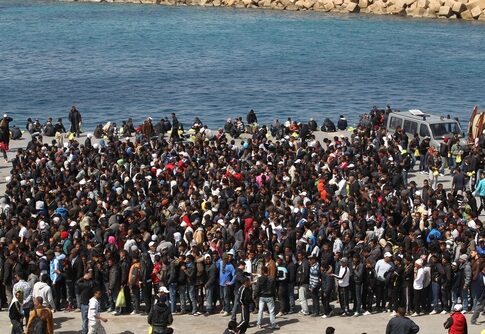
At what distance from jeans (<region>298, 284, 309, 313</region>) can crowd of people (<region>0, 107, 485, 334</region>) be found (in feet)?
0.16

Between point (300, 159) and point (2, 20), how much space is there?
96557mm

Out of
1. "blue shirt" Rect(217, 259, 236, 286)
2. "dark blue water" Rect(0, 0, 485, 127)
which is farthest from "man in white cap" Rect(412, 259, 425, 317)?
"dark blue water" Rect(0, 0, 485, 127)

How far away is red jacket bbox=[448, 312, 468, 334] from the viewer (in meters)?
21.6

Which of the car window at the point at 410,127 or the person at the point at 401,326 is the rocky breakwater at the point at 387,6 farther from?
the person at the point at 401,326

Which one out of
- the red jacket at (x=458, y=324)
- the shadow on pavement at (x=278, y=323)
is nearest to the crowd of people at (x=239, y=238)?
the shadow on pavement at (x=278, y=323)

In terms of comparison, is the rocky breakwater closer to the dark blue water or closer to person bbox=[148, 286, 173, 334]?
the dark blue water

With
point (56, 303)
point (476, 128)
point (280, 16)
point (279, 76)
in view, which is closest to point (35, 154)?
point (56, 303)

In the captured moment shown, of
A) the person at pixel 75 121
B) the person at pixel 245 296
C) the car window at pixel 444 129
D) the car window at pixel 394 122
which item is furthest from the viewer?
the person at pixel 75 121

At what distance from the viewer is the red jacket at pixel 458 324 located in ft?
71.0

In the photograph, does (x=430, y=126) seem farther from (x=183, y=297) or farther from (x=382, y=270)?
(x=183, y=297)

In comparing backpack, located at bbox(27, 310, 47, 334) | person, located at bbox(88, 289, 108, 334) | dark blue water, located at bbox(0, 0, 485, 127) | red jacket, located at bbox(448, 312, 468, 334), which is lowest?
dark blue water, located at bbox(0, 0, 485, 127)

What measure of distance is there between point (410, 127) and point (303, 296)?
1811 cm

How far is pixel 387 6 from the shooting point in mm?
118375

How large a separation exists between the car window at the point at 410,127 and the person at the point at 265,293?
18606 millimetres
